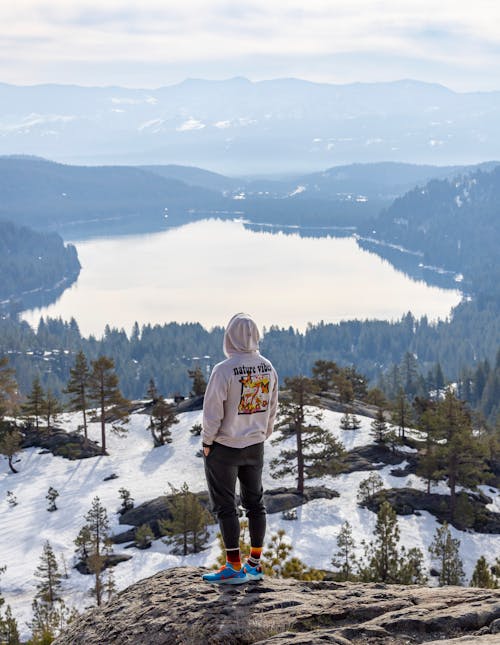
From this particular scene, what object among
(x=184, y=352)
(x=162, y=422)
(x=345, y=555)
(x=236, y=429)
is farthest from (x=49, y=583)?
(x=184, y=352)

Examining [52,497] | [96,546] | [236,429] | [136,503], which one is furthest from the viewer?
[52,497]

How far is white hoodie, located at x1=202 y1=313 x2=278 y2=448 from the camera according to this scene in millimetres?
9656

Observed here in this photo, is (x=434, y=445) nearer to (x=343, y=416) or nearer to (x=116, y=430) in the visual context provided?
(x=343, y=416)

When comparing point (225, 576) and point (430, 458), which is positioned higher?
point (225, 576)

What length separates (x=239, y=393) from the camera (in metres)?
9.79

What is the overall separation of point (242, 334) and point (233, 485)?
202cm

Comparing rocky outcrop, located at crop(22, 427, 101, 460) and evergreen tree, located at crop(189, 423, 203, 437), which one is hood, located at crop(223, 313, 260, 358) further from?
rocky outcrop, located at crop(22, 427, 101, 460)

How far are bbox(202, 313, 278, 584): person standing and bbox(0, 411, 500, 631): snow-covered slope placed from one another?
2499 cm

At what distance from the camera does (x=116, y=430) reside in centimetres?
5894

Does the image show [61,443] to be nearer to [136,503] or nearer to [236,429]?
[136,503]

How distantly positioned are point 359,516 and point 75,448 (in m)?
23.2

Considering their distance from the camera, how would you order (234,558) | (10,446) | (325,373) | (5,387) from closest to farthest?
(234,558)
(10,446)
(5,387)
(325,373)

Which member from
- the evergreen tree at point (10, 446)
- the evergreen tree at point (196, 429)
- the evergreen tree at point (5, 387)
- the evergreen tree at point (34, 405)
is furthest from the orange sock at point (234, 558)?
the evergreen tree at point (5, 387)

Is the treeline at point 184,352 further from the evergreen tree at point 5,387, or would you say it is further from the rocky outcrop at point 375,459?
the rocky outcrop at point 375,459
